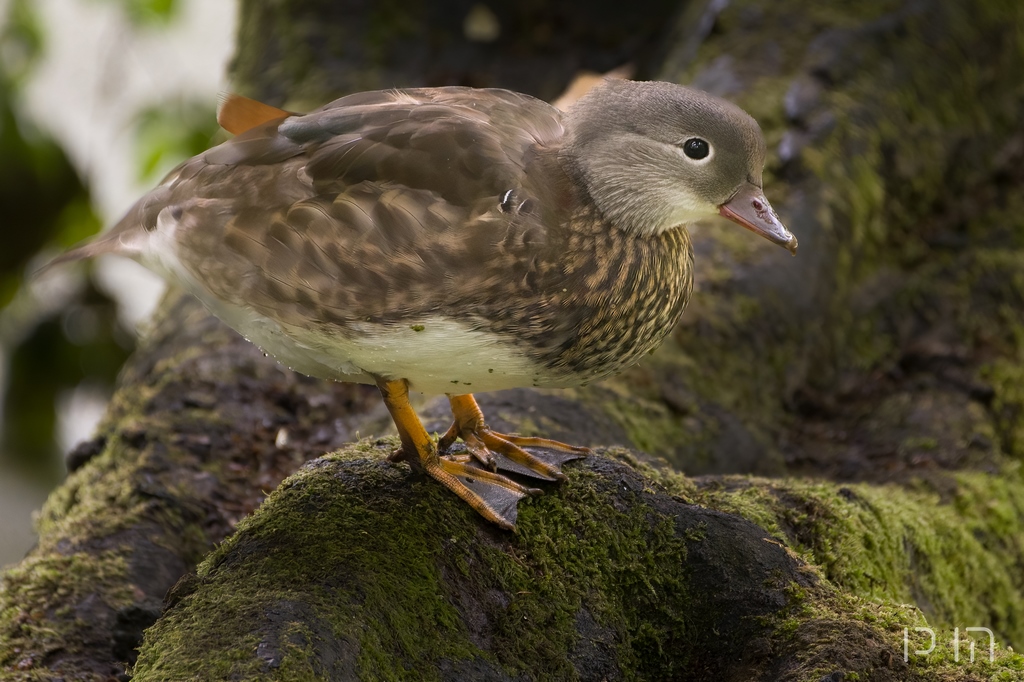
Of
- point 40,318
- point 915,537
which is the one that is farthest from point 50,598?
point 40,318

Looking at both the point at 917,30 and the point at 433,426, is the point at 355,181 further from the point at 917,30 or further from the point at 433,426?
the point at 917,30

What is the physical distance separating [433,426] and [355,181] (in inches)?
42.5

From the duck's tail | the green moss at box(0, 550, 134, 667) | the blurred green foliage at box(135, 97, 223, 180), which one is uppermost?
the blurred green foliage at box(135, 97, 223, 180)

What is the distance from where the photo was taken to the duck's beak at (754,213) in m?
2.57

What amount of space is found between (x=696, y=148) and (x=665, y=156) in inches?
3.1

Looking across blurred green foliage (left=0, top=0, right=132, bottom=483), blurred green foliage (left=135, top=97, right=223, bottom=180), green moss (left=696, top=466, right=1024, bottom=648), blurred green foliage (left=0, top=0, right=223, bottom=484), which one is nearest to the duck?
green moss (left=696, top=466, right=1024, bottom=648)

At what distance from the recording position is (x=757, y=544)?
2.49 metres

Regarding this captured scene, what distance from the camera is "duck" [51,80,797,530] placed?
237cm

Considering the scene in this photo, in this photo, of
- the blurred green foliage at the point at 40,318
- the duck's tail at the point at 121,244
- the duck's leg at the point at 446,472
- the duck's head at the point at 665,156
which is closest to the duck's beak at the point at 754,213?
the duck's head at the point at 665,156

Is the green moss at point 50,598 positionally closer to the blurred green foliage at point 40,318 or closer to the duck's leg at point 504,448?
the duck's leg at point 504,448

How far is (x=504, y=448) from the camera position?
9.47 feet

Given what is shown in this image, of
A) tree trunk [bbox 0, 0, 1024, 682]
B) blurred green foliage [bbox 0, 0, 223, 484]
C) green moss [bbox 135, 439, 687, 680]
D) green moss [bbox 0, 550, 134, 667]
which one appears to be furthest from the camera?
blurred green foliage [bbox 0, 0, 223, 484]

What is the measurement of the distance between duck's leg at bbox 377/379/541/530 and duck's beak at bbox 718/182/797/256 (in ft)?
2.88

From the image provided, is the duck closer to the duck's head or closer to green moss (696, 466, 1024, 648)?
the duck's head
